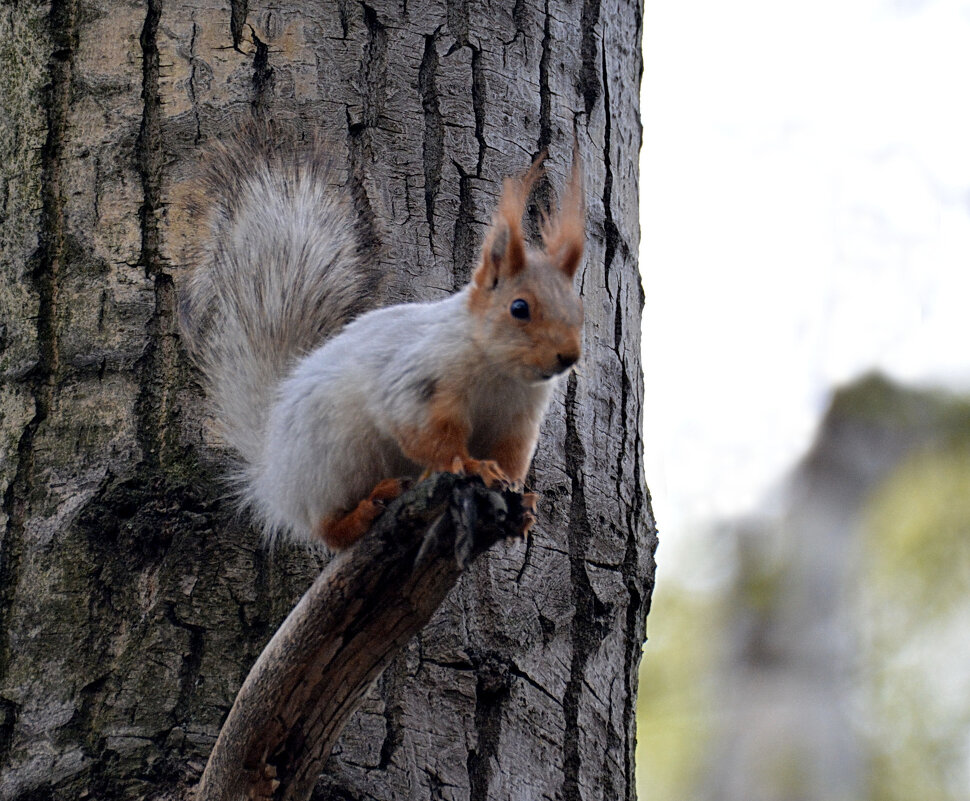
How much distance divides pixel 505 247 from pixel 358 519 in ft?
1.28

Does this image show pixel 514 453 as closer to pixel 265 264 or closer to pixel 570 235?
pixel 570 235

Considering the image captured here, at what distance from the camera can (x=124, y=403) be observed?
1473 millimetres

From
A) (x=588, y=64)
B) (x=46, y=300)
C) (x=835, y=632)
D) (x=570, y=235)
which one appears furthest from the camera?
(x=835, y=632)

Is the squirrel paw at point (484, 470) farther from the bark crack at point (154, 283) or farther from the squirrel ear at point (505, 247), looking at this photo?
the bark crack at point (154, 283)

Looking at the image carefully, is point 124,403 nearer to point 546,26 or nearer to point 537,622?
point 537,622

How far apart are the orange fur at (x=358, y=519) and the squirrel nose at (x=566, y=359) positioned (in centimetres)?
28

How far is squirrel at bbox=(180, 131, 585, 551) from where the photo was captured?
131 cm

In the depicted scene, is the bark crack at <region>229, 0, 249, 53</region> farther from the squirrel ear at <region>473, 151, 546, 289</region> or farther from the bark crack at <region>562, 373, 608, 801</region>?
the bark crack at <region>562, 373, 608, 801</region>

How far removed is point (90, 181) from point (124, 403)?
0.35 meters

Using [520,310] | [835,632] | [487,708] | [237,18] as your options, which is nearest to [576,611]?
[487,708]

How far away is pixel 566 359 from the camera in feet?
4.11

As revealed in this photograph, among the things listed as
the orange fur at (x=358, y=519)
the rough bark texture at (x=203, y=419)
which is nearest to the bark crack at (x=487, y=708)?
the rough bark texture at (x=203, y=419)

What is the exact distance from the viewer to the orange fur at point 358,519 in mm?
1344

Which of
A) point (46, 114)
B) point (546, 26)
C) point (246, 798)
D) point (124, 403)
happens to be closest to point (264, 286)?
point (124, 403)
